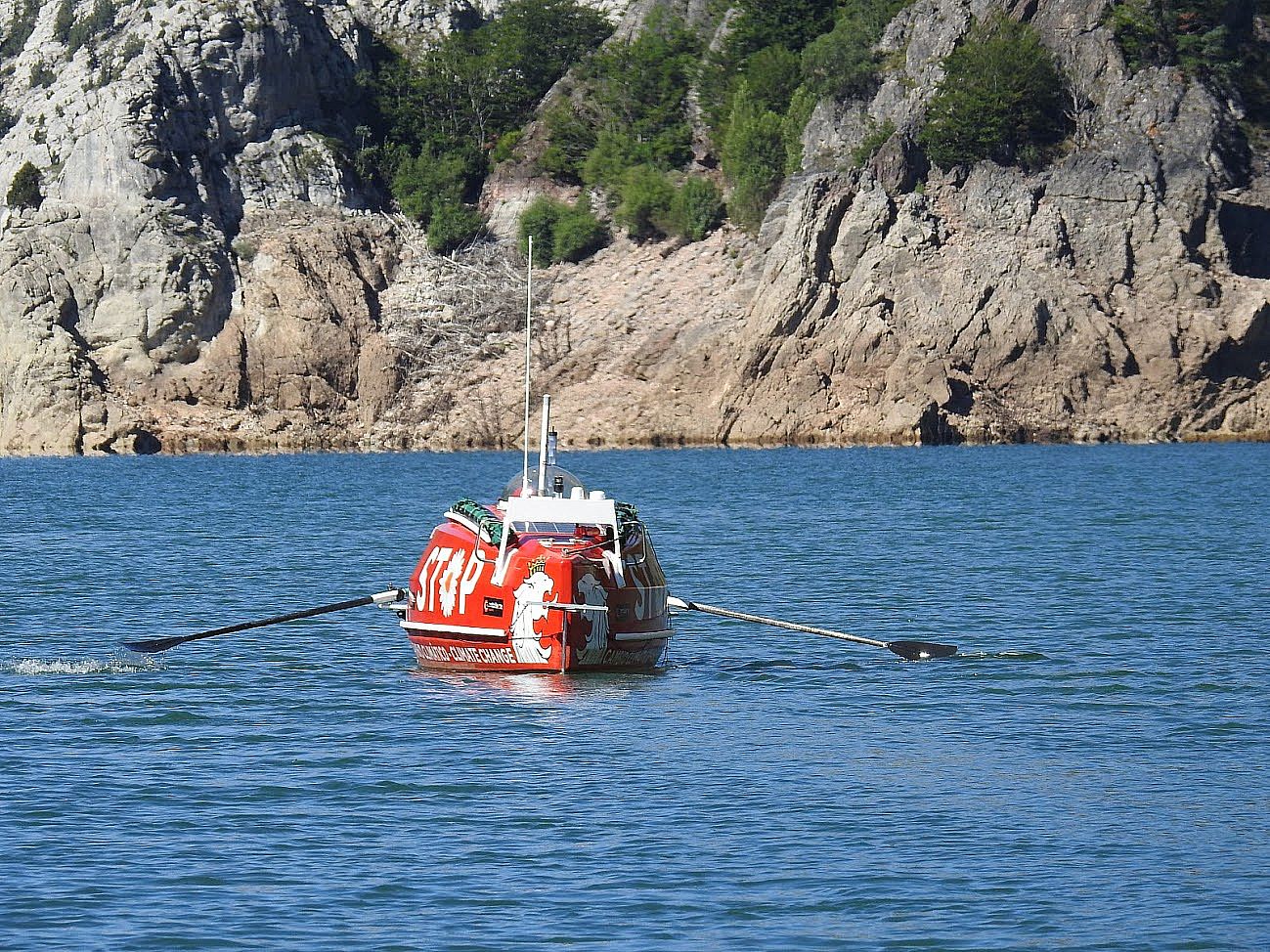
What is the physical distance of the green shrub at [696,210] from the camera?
4279 inches

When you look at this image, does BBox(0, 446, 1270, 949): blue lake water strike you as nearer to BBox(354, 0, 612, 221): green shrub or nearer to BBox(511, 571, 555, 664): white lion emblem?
BBox(511, 571, 555, 664): white lion emblem

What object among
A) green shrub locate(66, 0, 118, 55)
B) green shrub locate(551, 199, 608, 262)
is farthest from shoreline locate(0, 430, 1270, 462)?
green shrub locate(66, 0, 118, 55)

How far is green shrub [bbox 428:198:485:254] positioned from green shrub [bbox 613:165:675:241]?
9.04 meters

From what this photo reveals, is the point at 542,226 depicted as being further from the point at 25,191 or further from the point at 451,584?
the point at 451,584

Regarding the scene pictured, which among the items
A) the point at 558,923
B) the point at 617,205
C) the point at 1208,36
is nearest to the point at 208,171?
the point at 617,205

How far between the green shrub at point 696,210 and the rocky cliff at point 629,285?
4.40 feet

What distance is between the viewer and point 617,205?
11375cm

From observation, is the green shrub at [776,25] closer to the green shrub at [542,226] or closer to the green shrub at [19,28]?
the green shrub at [542,226]

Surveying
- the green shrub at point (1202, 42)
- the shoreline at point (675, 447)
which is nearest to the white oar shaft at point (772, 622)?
the shoreline at point (675, 447)

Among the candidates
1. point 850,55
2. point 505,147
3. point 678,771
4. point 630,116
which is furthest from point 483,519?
point 505,147

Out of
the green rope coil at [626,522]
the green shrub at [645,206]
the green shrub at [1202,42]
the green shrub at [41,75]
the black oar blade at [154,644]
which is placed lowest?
the black oar blade at [154,644]

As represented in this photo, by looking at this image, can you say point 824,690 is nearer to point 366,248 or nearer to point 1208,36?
point 1208,36

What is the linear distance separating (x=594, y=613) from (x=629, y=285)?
82.3 meters

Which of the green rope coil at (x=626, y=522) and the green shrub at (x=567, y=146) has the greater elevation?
the green shrub at (x=567, y=146)
